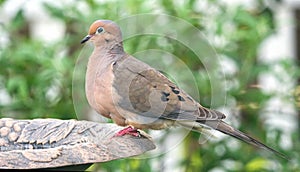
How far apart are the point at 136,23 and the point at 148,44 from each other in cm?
22

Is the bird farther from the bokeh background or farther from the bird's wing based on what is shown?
the bokeh background

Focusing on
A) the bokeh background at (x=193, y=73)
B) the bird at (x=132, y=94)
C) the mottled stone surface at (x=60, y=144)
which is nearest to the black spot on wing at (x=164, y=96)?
the bird at (x=132, y=94)

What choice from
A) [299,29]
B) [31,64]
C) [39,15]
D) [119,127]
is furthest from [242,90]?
[39,15]

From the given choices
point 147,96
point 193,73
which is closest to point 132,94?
point 147,96

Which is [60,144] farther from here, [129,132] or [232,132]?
[232,132]

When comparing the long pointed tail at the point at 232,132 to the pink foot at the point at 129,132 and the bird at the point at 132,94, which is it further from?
the pink foot at the point at 129,132

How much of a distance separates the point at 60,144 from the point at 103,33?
375 mm

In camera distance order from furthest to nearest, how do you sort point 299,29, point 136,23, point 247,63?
point 299,29 → point 247,63 → point 136,23

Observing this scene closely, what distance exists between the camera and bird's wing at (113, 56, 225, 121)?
2238mm

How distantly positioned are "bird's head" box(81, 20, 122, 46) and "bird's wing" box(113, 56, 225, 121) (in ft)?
0.25

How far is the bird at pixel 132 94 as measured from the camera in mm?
2232

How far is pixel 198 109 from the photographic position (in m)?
2.26

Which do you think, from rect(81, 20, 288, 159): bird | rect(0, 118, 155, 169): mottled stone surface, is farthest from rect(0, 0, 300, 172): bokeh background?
rect(81, 20, 288, 159): bird

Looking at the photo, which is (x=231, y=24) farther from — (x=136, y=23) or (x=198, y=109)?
(x=198, y=109)
